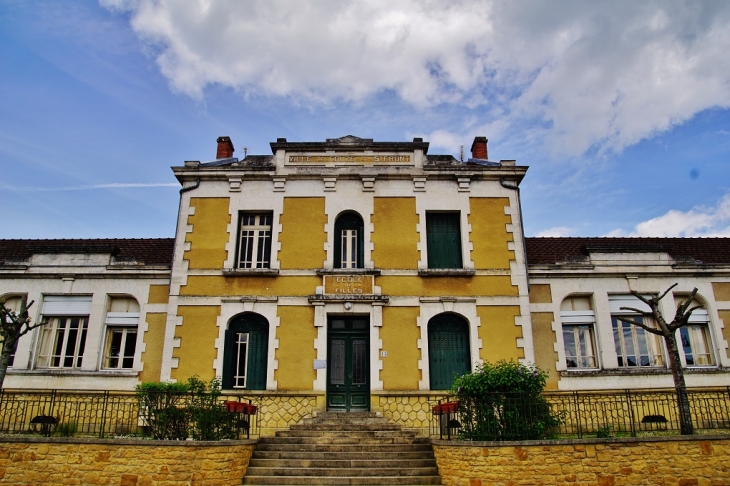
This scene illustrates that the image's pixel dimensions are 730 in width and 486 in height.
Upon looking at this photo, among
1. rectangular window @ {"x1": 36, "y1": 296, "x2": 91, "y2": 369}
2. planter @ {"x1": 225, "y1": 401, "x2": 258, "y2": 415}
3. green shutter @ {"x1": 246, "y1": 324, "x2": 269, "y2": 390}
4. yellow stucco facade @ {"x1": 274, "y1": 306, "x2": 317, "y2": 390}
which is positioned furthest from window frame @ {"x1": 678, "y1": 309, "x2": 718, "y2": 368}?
rectangular window @ {"x1": 36, "y1": 296, "x2": 91, "y2": 369}

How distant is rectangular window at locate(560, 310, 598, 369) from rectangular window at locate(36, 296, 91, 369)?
541 inches

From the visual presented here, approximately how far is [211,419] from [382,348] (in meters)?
4.92

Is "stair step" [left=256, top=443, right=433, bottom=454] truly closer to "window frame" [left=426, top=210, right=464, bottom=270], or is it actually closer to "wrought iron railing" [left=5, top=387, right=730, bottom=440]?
"wrought iron railing" [left=5, top=387, right=730, bottom=440]

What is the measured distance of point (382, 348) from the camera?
14.5 m

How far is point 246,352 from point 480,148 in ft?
33.1

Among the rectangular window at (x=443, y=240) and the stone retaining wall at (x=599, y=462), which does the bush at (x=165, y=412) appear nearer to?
the stone retaining wall at (x=599, y=462)

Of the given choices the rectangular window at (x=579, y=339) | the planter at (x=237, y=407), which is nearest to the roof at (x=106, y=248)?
the planter at (x=237, y=407)

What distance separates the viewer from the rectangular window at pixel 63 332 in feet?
50.0

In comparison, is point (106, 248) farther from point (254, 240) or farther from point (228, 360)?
point (228, 360)

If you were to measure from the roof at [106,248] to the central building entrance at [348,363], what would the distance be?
17.6 feet

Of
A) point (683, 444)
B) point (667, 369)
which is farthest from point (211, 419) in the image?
point (667, 369)

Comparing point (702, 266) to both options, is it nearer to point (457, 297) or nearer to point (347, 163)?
point (457, 297)

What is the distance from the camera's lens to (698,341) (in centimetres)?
1561

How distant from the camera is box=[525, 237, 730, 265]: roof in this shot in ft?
52.4
